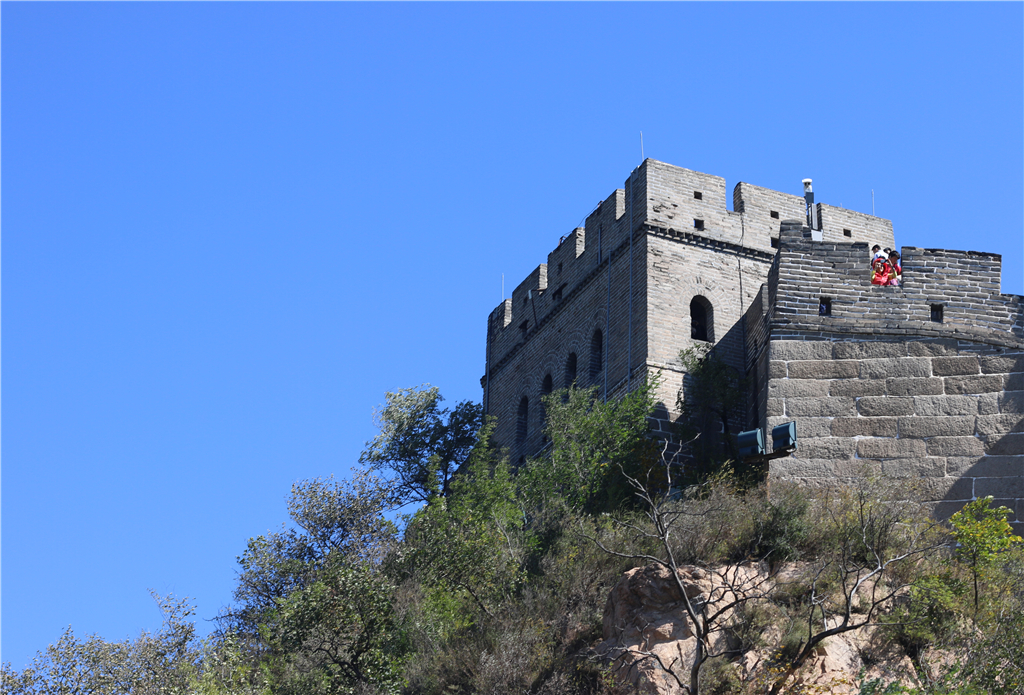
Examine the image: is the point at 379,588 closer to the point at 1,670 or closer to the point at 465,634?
the point at 465,634

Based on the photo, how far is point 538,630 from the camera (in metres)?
19.3

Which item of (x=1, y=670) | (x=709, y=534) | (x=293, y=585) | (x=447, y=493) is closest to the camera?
(x=709, y=534)

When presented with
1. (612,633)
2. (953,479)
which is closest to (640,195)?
(953,479)

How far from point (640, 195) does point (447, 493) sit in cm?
802

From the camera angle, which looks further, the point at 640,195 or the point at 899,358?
the point at 640,195

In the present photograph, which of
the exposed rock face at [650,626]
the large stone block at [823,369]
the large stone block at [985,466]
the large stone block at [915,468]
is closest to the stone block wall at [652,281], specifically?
the large stone block at [823,369]

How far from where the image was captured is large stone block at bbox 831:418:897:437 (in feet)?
69.3

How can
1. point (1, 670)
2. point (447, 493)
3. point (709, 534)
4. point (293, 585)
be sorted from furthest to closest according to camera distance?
1. point (447, 493)
2. point (293, 585)
3. point (1, 670)
4. point (709, 534)

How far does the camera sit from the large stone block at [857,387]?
70.3ft

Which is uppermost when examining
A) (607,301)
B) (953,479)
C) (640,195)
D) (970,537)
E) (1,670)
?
(640,195)

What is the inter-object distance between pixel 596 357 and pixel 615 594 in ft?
37.1

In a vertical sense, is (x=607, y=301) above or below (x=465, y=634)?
above

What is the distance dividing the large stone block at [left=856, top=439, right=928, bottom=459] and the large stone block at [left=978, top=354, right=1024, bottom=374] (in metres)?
1.67

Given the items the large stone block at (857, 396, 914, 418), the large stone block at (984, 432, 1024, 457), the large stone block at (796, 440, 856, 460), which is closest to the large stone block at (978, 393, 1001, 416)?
the large stone block at (984, 432, 1024, 457)
